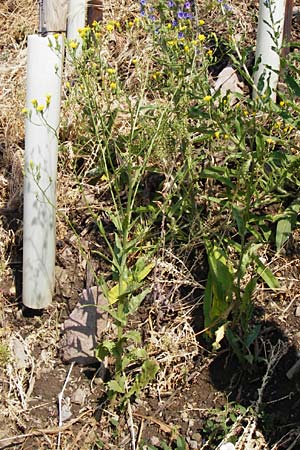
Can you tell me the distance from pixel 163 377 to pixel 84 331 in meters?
0.42

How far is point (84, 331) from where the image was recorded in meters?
3.41

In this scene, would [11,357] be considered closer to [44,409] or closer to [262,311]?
[44,409]

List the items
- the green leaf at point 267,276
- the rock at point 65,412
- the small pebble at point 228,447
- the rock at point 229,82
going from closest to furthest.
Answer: the small pebble at point 228,447, the rock at point 65,412, the green leaf at point 267,276, the rock at point 229,82

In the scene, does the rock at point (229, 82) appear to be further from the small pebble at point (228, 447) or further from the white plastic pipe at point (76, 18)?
the small pebble at point (228, 447)

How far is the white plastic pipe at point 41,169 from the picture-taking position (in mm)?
3242

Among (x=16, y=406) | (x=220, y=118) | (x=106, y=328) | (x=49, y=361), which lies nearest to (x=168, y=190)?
(x=220, y=118)

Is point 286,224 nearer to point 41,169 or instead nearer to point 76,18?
point 41,169

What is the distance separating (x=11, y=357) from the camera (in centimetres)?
337

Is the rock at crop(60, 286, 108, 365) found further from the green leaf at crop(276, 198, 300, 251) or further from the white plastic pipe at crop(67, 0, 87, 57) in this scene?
the white plastic pipe at crop(67, 0, 87, 57)

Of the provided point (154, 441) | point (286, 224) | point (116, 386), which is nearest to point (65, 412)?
point (116, 386)

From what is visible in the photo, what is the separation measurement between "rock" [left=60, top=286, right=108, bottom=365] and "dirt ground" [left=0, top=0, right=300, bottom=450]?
0.05 m

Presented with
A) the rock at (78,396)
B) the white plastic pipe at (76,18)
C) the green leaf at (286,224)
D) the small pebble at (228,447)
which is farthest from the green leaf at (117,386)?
the white plastic pipe at (76,18)

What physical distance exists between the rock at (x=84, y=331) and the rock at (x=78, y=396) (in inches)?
5.5

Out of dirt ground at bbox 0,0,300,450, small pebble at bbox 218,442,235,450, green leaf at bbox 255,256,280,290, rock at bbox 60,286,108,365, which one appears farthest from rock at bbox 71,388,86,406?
green leaf at bbox 255,256,280,290
